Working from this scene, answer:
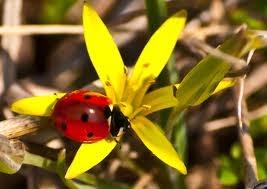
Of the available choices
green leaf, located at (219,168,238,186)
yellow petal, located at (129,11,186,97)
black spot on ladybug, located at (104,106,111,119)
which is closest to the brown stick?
black spot on ladybug, located at (104,106,111,119)

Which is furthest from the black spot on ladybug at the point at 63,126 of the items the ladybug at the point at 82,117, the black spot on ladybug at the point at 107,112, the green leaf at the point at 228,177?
the green leaf at the point at 228,177

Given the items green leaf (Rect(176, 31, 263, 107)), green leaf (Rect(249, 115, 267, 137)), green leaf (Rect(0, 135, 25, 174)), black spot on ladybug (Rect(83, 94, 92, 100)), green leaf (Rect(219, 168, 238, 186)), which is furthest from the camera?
green leaf (Rect(249, 115, 267, 137))

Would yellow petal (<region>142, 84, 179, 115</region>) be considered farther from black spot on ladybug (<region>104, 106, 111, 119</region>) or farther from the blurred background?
the blurred background

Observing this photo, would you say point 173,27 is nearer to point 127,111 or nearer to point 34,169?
point 127,111

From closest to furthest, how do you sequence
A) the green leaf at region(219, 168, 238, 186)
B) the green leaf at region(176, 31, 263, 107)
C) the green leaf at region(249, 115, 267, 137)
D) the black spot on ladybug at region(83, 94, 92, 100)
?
the green leaf at region(176, 31, 263, 107)
the black spot on ladybug at region(83, 94, 92, 100)
the green leaf at region(219, 168, 238, 186)
the green leaf at region(249, 115, 267, 137)

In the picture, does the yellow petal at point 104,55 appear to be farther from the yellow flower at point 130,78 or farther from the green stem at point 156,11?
the green stem at point 156,11

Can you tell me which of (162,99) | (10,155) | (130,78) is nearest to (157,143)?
(162,99)

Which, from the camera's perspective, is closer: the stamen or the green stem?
the stamen
